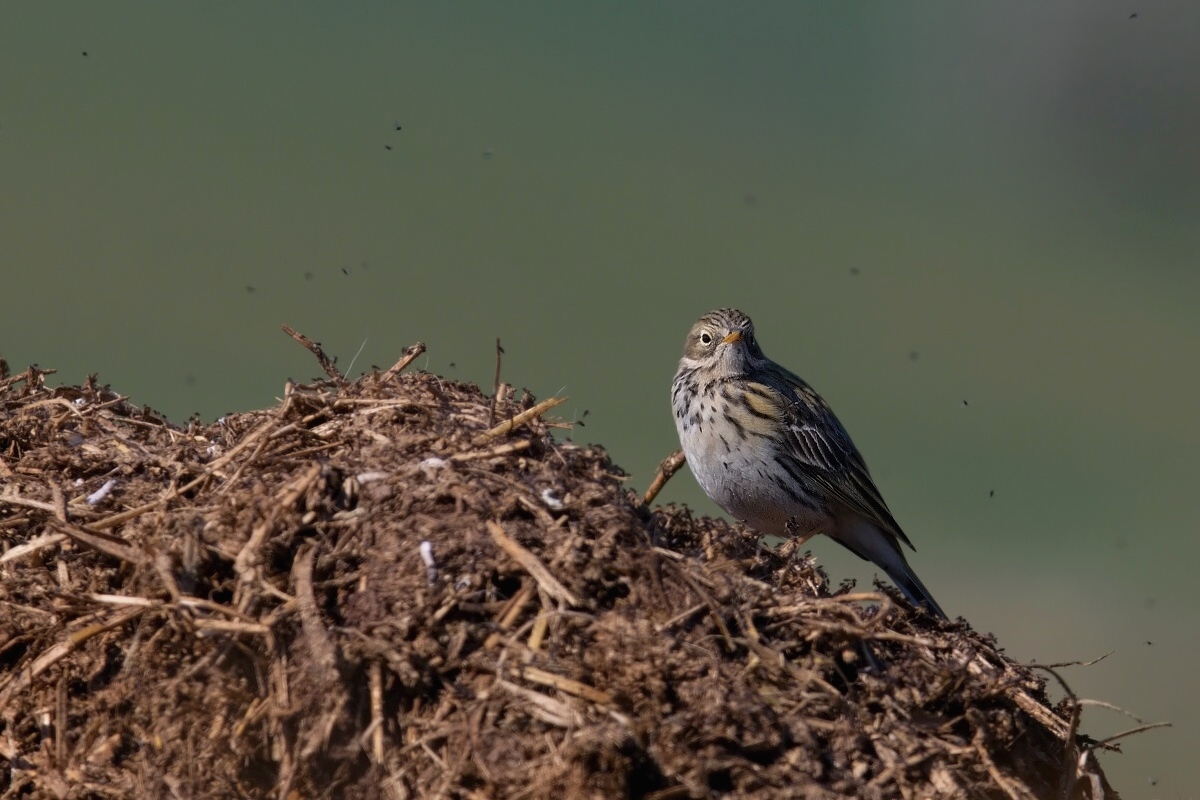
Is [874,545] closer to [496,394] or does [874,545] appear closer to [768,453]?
[768,453]

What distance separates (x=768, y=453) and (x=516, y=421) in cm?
534

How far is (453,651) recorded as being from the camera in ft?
18.9

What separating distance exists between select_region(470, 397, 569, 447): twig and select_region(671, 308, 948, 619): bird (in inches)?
188

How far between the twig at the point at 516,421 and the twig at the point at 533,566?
813mm

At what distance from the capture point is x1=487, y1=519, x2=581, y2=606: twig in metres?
5.95

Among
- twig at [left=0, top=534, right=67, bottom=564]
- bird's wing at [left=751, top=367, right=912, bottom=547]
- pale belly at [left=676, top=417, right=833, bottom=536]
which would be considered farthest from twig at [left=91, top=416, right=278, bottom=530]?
bird's wing at [left=751, top=367, right=912, bottom=547]

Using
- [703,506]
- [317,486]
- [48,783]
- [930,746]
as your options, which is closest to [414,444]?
[317,486]

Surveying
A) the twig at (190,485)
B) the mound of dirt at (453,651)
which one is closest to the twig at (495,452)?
the mound of dirt at (453,651)

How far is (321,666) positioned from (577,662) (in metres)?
1.03

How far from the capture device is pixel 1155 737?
24.5 m

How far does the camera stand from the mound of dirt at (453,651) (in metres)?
5.56

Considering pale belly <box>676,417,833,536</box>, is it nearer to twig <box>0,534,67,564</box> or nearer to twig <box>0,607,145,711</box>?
twig <box>0,534,67,564</box>

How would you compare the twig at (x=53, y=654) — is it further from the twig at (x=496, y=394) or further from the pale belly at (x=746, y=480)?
the pale belly at (x=746, y=480)

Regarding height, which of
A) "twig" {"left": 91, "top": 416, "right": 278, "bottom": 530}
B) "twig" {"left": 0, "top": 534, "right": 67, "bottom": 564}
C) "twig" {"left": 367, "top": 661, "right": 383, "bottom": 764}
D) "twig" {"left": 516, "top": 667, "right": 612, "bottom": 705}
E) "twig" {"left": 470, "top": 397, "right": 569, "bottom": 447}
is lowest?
"twig" {"left": 367, "top": 661, "right": 383, "bottom": 764}
